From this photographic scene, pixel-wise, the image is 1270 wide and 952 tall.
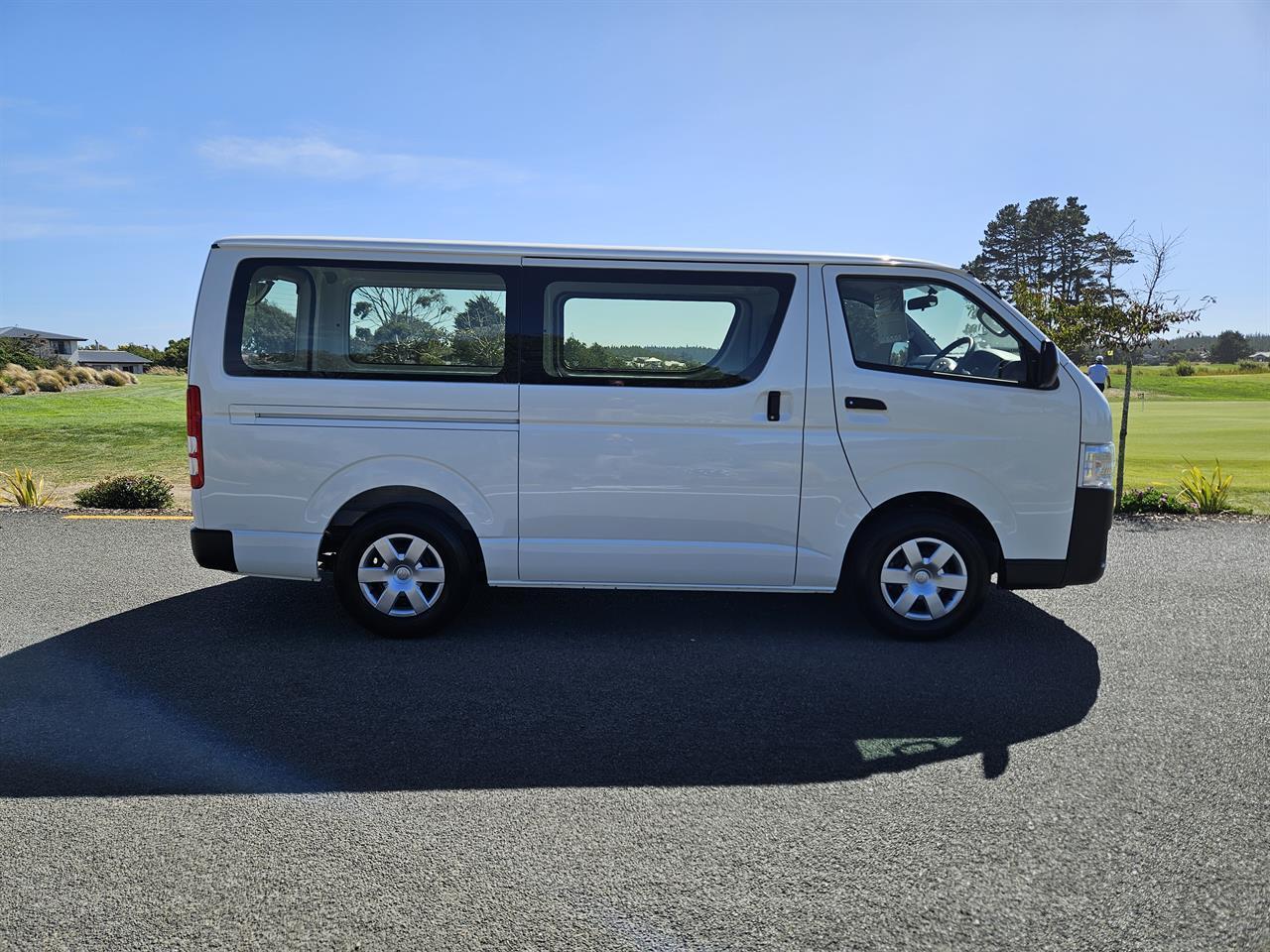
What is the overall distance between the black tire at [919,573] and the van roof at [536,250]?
1.51 meters

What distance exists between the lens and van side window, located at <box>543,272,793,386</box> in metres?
5.08

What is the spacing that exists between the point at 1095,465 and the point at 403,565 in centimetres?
400

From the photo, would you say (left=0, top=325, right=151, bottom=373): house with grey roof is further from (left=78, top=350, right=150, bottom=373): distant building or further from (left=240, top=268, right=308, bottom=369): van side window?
(left=240, top=268, right=308, bottom=369): van side window

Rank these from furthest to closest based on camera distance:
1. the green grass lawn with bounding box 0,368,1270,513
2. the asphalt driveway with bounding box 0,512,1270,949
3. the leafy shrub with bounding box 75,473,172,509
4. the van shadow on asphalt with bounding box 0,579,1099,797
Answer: the green grass lawn with bounding box 0,368,1270,513 < the leafy shrub with bounding box 75,473,172,509 < the van shadow on asphalt with bounding box 0,579,1099,797 < the asphalt driveway with bounding box 0,512,1270,949

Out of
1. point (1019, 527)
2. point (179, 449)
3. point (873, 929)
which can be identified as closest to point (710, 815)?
point (873, 929)

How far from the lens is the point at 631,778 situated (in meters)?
3.56

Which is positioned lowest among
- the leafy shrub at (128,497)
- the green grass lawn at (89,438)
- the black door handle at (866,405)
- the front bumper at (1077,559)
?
the green grass lawn at (89,438)

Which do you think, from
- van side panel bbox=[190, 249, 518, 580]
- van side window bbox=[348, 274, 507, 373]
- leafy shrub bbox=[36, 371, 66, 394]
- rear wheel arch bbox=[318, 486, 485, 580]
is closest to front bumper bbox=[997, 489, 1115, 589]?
van side panel bbox=[190, 249, 518, 580]

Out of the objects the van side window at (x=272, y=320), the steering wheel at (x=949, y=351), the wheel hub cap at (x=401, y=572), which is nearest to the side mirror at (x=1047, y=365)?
the steering wheel at (x=949, y=351)

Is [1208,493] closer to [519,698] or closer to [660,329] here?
[660,329]

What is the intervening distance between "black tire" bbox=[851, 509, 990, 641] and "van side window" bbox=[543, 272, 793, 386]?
4.07 feet

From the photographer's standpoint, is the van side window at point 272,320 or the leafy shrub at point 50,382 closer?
the van side window at point 272,320

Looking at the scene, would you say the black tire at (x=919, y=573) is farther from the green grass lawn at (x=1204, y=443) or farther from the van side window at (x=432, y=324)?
the green grass lawn at (x=1204, y=443)

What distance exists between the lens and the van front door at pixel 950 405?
507 cm
